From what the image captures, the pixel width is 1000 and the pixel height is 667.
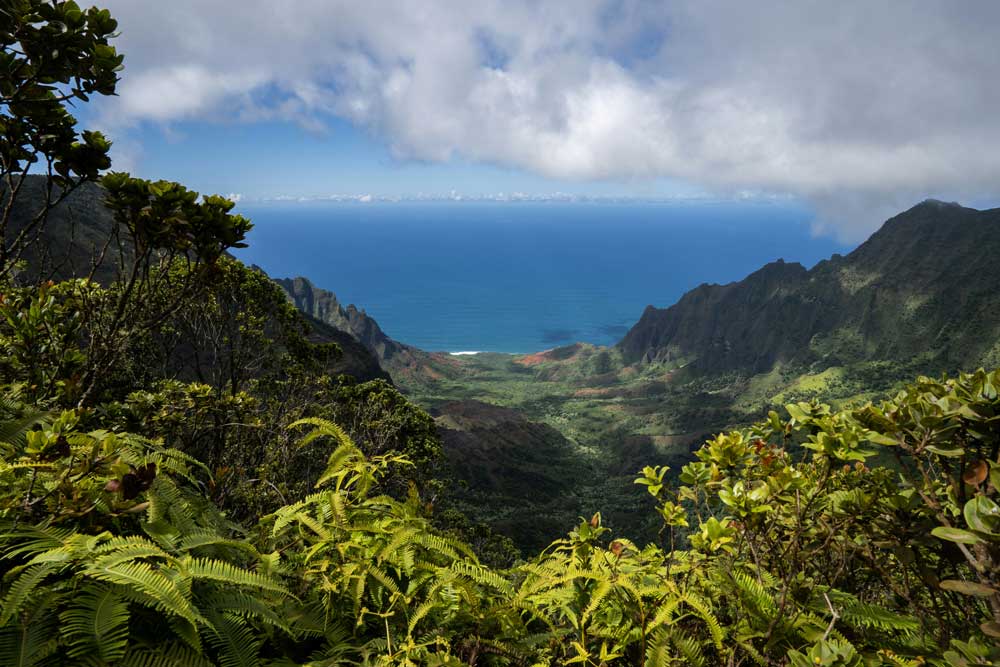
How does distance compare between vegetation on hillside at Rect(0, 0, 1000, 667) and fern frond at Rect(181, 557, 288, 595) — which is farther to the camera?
fern frond at Rect(181, 557, 288, 595)

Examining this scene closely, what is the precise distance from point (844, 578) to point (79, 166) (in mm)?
7507

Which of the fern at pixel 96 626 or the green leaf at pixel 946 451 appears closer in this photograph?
the fern at pixel 96 626

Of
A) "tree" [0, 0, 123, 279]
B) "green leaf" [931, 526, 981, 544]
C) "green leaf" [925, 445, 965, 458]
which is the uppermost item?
"tree" [0, 0, 123, 279]

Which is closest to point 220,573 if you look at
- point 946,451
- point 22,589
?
point 22,589

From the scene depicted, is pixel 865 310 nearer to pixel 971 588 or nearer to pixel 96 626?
pixel 971 588

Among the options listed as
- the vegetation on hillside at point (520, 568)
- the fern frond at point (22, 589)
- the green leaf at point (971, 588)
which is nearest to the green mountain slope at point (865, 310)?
the vegetation on hillside at point (520, 568)

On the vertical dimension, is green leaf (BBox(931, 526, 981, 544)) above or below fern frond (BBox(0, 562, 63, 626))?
above

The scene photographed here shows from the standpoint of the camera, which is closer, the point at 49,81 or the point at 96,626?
the point at 96,626

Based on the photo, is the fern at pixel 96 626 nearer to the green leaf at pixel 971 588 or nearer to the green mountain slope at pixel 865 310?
the green leaf at pixel 971 588

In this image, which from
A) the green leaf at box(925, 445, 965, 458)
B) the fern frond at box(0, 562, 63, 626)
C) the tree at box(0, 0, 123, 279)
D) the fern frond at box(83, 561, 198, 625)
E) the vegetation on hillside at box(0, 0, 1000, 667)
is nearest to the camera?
the fern frond at box(0, 562, 63, 626)

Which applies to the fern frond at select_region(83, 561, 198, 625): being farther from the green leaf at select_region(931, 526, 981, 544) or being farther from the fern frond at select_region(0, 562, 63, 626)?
the green leaf at select_region(931, 526, 981, 544)

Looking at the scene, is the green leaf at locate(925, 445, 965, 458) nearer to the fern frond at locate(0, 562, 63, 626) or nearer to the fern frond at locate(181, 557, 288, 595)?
the fern frond at locate(181, 557, 288, 595)

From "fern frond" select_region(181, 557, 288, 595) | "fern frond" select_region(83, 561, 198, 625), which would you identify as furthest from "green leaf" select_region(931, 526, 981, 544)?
"fern frond" select_region(83, 561, 198, 625)

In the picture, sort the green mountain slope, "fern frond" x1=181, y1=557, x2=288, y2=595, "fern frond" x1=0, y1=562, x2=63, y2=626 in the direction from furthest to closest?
the green mountain slope
"fern frond" x1=181, y1=557, x2=288, y2=595
"fern frond" x1=0, y1=562, x2=63, y2=626
